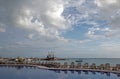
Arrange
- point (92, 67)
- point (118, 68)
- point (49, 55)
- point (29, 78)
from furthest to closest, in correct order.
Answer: point (49, 55), point (92, 67), point (118, 68), point (29, 78)

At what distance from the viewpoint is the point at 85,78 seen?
26.7m

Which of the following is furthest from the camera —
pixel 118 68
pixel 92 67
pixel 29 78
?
pixel 92 67

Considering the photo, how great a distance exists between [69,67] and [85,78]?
1539 cm

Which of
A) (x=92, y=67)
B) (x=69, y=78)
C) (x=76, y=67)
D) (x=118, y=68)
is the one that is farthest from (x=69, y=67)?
(x=69, y=78)

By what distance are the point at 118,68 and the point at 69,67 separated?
9587 millimetres

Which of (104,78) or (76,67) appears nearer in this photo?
(104,78)

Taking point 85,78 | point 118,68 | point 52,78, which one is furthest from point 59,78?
point 118,68

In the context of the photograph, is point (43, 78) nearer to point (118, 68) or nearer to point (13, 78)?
point (13, 78)

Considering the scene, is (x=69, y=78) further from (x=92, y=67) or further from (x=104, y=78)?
(x=92, y=67)

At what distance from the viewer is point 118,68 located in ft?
120

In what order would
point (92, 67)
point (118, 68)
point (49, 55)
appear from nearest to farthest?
point (118, 68)
point (92, 67)
point (49, 55)

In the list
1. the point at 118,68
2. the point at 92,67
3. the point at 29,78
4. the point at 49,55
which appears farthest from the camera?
the point at 49,55

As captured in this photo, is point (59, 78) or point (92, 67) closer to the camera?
point (59, 78)

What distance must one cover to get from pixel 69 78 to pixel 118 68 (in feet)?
42.5
